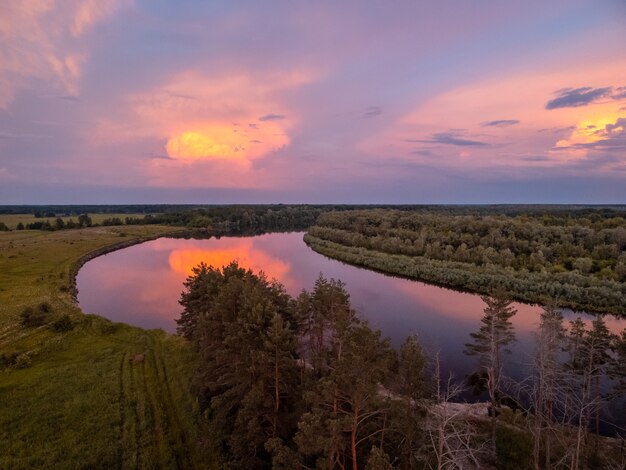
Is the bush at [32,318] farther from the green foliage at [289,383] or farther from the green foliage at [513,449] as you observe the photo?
the green foliage at [513,449]

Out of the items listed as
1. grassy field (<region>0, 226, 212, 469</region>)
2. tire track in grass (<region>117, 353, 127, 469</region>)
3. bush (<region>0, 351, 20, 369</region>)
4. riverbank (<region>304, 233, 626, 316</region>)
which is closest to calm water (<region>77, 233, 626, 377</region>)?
riverbank (<region>304, 233, 626, 316</region>)

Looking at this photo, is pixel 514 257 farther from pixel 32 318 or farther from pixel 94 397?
pixel 32 318

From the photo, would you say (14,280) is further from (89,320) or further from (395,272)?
(395,272)

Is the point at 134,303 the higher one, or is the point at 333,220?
the point at 333,220

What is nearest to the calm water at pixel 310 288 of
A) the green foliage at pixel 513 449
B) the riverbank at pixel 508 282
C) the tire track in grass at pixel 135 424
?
the riverbank at pixel 508 282

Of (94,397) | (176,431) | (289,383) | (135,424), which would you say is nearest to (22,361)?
(94,397)

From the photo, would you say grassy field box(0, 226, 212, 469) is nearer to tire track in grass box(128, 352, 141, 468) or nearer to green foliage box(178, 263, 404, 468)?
tire track in grass box(128, 352, 141, 468)

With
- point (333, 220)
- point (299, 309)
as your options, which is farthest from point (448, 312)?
point (333, 220)
